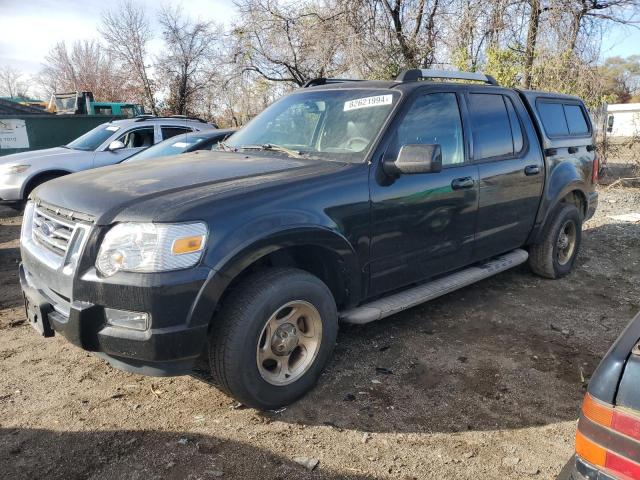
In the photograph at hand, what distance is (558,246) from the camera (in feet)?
17.6

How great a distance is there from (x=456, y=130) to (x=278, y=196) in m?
1.86

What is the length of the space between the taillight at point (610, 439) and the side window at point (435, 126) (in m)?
2.21

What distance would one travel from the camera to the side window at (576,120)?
539cm

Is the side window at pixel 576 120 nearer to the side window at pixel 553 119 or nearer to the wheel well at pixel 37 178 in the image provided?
the side window at pixel 553 119

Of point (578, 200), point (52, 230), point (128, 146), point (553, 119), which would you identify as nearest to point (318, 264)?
point (52, 230)

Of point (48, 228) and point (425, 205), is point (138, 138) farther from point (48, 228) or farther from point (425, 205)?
point (425, 205)

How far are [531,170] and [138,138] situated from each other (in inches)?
284

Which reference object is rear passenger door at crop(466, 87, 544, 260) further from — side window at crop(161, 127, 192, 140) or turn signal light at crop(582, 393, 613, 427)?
side window at crop(161, 127, 192, 140)

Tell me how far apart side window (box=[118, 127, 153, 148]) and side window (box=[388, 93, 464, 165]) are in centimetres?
682

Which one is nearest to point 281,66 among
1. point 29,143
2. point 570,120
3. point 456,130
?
point 29,143

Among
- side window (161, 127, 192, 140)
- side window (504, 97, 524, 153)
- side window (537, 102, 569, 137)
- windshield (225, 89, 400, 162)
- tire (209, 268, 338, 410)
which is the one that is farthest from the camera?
side window (161, 127, 192, 140)

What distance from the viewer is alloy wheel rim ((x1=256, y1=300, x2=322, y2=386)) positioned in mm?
2879

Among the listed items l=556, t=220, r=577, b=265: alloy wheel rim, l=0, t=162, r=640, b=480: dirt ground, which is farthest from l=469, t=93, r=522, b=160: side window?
l=556, t=220, r=577, b=265: alloy wheel rim

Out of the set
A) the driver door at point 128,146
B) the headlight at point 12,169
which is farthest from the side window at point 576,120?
the headlight at point 12,169
